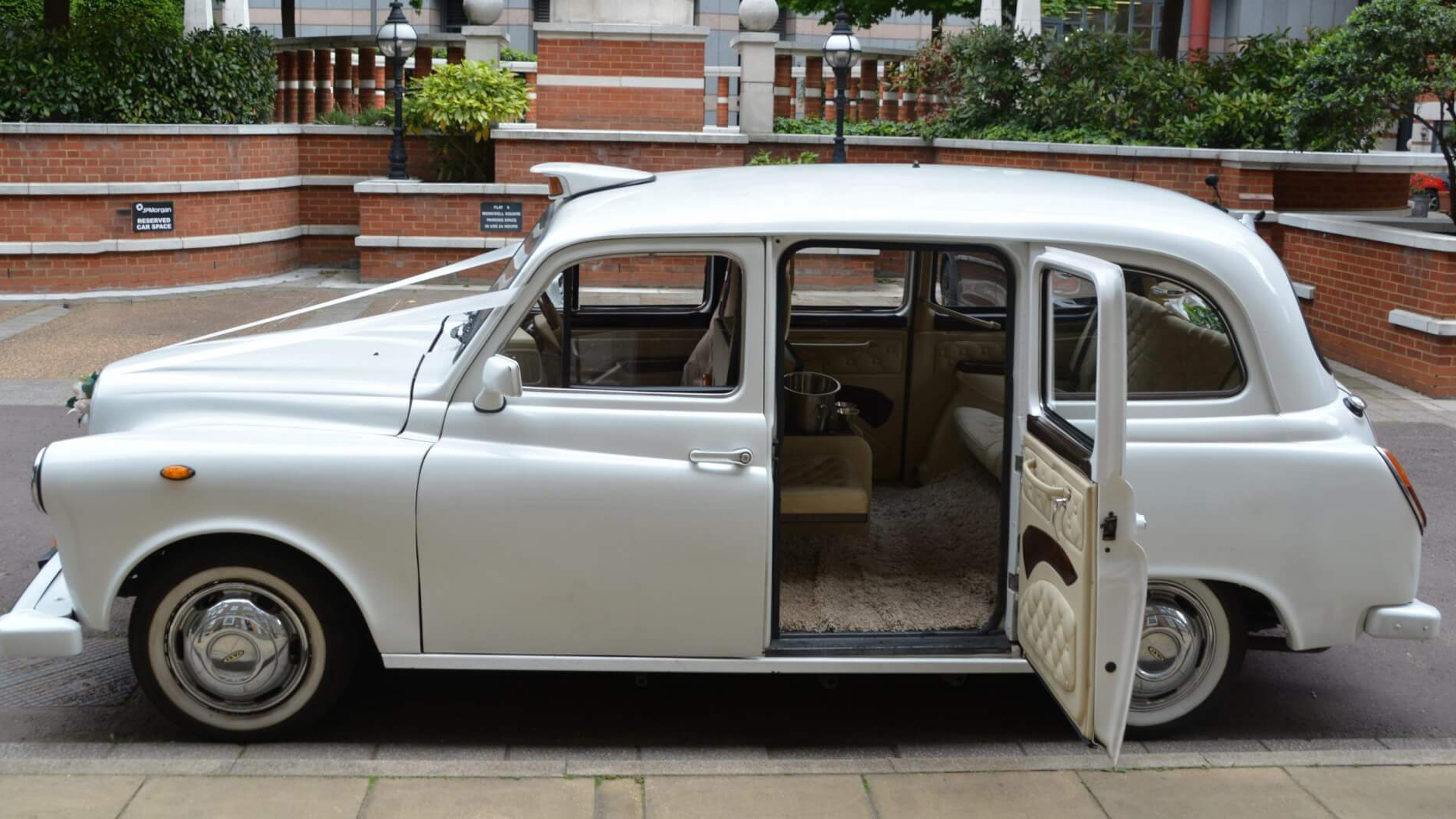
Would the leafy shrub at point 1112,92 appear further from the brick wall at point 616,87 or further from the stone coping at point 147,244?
the stone coping at point 147,244

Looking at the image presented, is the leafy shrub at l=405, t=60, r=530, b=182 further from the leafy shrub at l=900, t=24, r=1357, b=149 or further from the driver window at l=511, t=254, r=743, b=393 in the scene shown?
the driver window at l=511, t=254, r=743, b=393

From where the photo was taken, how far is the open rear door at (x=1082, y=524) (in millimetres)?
3850

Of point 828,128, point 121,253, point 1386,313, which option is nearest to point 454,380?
point 1386,313

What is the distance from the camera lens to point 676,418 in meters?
4.69

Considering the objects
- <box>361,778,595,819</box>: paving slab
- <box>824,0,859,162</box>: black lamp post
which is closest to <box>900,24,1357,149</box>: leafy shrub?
<box>824,0,859,162</box>: black lamp post

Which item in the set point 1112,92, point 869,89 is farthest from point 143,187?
point 1112,92

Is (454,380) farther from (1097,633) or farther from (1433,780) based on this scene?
(1433,780)

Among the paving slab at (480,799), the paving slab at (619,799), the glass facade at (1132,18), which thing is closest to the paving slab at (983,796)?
the paving slab at (619,799)

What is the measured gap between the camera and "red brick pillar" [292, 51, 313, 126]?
18.4 m

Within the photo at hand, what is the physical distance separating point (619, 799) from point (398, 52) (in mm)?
12548

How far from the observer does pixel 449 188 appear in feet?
51.5

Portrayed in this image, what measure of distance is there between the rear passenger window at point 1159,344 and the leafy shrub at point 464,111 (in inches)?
480

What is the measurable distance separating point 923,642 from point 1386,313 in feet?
27.5

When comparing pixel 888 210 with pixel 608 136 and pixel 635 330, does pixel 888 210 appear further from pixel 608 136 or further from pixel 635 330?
pixel 608 136
